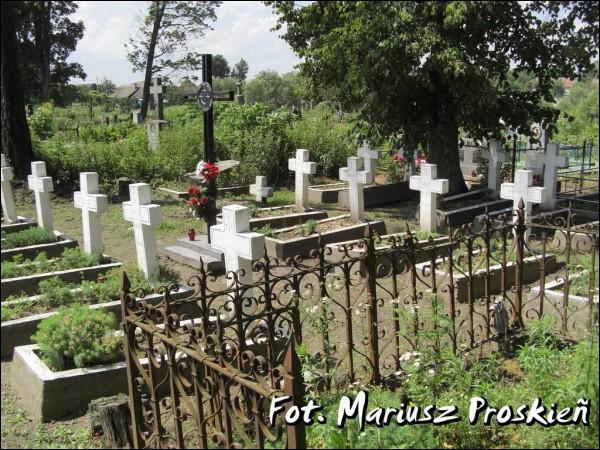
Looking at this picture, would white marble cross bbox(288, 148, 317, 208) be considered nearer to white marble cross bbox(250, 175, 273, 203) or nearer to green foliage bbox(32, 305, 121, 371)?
white marble cross bbox(250, 175, 273, 203)

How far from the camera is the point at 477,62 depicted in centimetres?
1080

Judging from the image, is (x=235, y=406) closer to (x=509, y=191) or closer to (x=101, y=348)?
(x=101, y=348)

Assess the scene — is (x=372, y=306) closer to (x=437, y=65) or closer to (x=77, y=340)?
(x=77, y=340)

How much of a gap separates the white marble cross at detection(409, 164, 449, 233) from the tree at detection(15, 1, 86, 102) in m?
19.1

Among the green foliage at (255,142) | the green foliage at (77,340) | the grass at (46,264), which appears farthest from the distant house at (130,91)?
the green foliage at (77,340)

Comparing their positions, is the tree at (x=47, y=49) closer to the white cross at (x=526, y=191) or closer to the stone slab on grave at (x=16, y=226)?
the stone slab on grave at (x=16, y=226)

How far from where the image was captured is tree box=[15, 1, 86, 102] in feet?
91.8

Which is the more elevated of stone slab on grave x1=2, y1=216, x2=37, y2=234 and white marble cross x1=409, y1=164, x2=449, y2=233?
white marble cross x1=409, y1=164, x2=449, y2=233

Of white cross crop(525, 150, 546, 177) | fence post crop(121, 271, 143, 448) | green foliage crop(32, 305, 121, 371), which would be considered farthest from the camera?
white cross crop(525, 150, 546, 177)

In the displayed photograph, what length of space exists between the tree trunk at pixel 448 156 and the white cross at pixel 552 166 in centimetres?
182

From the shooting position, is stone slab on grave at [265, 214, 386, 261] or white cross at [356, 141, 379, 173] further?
white cross at [356, 141, 379, 173]

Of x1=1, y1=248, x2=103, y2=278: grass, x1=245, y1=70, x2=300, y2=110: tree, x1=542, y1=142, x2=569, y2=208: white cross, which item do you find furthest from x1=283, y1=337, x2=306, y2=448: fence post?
x1=245, y1=70, x2=300, y2=110: tree

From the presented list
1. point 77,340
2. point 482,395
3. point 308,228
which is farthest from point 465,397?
point 308,228

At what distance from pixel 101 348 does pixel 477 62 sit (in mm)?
8256
